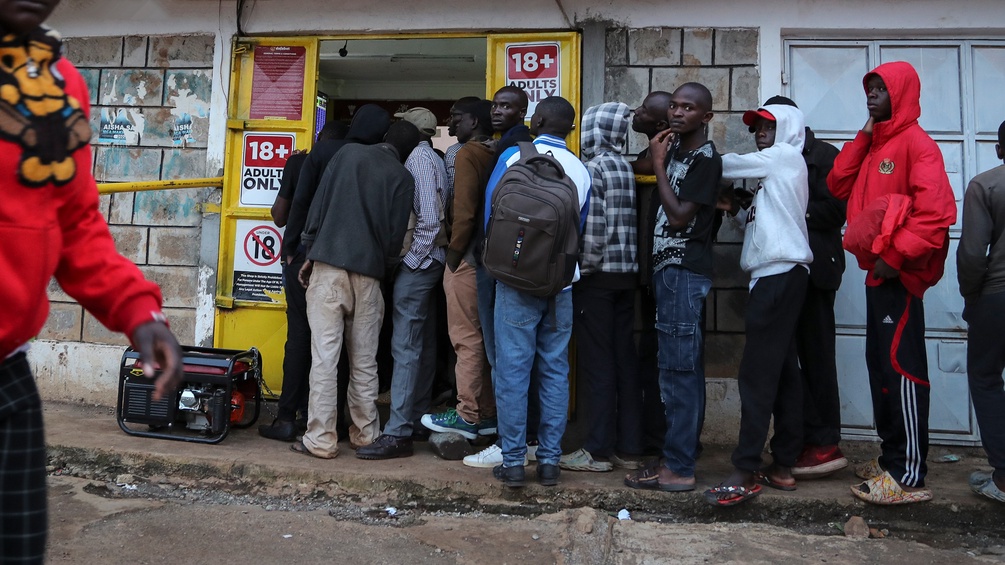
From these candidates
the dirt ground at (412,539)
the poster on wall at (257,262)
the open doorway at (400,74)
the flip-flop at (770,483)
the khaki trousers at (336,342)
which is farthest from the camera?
the open doorway at (400,74)

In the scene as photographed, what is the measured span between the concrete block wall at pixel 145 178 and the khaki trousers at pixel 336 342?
1625mm

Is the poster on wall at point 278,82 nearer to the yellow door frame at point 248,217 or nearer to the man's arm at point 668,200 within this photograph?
the yellow door frame at point 248,217

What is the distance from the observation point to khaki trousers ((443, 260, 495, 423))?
4691 mm

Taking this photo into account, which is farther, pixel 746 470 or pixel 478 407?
pixel 478 407

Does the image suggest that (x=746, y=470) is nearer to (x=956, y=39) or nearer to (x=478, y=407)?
(x=478, y=407)

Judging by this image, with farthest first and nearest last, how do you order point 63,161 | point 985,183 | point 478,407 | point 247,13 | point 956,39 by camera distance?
point 247,13
point 956,39
point 478,407
point 985,183
point 63,161

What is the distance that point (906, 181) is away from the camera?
3830 millimetres

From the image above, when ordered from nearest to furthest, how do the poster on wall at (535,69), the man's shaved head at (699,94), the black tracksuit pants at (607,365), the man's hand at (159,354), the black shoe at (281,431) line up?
the man's hand at (159,354) < the man's shaved head at (699,94) < the black tracksuit pants at (607,365) < the black shoe at (281,431) < the poster on wall at (535,69)

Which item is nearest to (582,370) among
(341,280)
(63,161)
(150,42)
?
(341,280)

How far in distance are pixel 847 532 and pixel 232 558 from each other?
9.06 feet

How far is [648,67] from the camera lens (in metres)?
5.30

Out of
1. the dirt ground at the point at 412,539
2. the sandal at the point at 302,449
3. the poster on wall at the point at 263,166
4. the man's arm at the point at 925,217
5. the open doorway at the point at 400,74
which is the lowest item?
the dirt ground at the point at 412,539

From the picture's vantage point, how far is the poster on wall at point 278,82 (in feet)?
19.0

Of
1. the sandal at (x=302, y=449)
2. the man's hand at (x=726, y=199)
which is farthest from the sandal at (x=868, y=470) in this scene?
the sandal at (x=302, y=449)
